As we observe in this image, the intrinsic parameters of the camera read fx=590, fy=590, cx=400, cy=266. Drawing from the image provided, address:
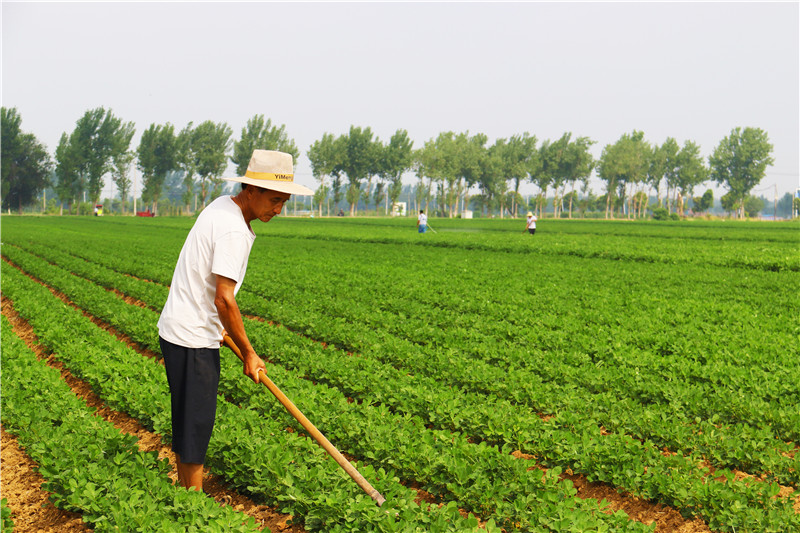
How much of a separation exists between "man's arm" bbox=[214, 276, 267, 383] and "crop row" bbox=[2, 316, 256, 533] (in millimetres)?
979

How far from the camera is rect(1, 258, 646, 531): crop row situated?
433 cm

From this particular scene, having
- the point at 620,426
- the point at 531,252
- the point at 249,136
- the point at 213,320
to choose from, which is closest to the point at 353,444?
the point at 213,320

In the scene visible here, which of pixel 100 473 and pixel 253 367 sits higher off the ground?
pixel 253 367

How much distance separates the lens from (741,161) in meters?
108

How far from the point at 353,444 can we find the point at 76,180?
324 ft

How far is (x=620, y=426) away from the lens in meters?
6.28

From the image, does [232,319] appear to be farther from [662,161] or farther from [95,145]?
[662,161]

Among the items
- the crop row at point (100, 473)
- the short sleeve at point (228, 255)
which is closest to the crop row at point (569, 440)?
the crop row at point (100, 473)

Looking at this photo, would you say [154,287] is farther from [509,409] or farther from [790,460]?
[790,460]

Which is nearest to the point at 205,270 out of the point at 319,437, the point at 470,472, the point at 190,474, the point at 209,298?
the point at 209,298

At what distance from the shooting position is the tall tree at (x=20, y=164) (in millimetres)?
87750

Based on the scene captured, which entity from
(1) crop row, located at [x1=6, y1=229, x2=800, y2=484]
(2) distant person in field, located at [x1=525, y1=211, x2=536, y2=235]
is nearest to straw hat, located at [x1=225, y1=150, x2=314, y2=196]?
(1) crop row, located at [x1=6, y1=229, x2=800, y2=484]

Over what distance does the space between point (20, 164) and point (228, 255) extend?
103945mm

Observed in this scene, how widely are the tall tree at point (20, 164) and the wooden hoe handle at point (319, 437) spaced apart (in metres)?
100
